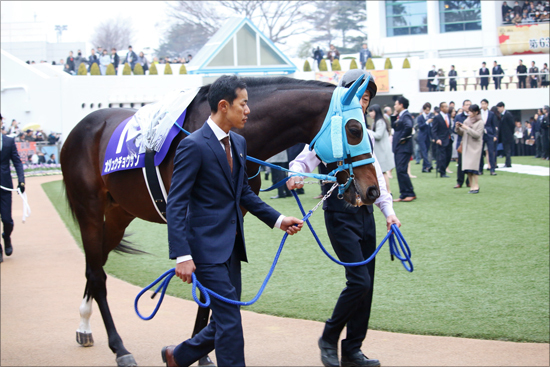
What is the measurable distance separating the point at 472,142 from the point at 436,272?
20.8 feet

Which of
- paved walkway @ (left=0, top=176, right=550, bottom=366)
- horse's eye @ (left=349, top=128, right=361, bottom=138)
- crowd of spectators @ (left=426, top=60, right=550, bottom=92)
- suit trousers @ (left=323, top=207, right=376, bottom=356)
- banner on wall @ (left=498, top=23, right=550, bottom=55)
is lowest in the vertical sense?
paved walkway @ (left=0, top=176, right=550, bottom=366)

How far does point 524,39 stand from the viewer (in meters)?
33.8

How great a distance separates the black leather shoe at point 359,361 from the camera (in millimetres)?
3701

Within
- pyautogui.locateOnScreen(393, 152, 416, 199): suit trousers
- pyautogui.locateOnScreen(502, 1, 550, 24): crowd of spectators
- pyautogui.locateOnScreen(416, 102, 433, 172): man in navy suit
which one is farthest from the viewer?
pyautogui.locateOnScreen(502, 1, 550, 24): crowd of spectators

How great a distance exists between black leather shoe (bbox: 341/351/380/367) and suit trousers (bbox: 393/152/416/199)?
7.31 meters

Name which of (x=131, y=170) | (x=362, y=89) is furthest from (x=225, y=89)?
(x=131, y=170)

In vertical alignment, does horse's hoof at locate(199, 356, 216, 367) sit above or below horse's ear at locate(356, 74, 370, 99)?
below

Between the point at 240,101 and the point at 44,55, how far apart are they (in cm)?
4059

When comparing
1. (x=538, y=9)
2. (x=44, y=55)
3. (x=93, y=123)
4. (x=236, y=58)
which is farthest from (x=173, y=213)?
(x=44, y=55)

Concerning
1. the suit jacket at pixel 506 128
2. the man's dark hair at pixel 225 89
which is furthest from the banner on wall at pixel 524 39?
the man's dark hair at pixel 225 89

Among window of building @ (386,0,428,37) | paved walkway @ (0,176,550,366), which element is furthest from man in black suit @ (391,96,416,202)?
window of building @ (386,0,428,37)

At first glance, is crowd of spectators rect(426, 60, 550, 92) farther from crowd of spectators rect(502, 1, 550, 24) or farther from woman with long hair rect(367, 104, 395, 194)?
woman with long hair rect(367, 104, 395, 194)

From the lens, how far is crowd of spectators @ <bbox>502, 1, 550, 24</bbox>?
112 feet

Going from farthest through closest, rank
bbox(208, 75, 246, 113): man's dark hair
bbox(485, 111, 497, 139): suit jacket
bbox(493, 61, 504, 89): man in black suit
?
bbox(493, 61, 504, 89): man in black suit, bbox(485, 111, 497, 139): suit jacket, bbox(208, 75, 246, 113): man's dark hair
